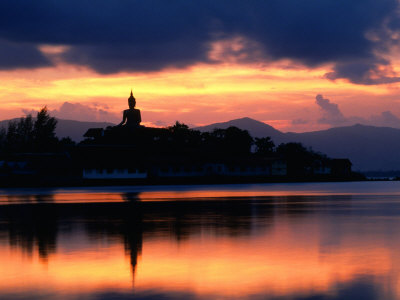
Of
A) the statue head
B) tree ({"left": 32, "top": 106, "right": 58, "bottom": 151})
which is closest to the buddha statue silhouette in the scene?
the statue head

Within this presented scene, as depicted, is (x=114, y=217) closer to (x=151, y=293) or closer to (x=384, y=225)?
(x=384, y=225)

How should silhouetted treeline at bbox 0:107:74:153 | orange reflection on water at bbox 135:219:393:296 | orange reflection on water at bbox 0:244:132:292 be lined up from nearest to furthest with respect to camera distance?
orange reflection on water at bbox 135:219:393:296
orange reflection on water at bbox 0:244:132:292
silhouetted treeline at bbox 0:107:74:153

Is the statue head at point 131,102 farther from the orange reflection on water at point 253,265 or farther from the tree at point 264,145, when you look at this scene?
the orange reflection on water at point 253,265

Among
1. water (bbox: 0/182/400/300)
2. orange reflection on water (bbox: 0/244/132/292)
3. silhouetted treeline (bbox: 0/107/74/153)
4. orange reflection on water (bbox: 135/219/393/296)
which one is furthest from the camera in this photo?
silhouetted treeline (bbox: 0/107/74/153)

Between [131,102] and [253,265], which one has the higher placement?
[131,102]

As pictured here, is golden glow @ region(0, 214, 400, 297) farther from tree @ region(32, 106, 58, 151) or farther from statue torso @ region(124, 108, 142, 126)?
statue torso @ region(124, 108, 142, 126)

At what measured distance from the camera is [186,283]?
13.5m

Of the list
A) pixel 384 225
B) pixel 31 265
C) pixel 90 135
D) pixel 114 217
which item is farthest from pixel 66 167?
pixel 31 265

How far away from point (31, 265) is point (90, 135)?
148059 mm

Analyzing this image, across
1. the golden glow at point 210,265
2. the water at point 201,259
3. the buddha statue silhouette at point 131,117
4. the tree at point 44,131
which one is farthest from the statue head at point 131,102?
the golden glow at point 210,265

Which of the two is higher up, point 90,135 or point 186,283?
point 90,135

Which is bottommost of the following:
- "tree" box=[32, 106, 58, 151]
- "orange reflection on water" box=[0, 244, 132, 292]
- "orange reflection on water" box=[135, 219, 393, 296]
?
"orange reflection on water" box=[0, 244, 132, 292]

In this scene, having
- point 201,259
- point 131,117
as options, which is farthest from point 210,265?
point 131,117

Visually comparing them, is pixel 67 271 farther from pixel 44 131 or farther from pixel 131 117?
pixel 131 117
